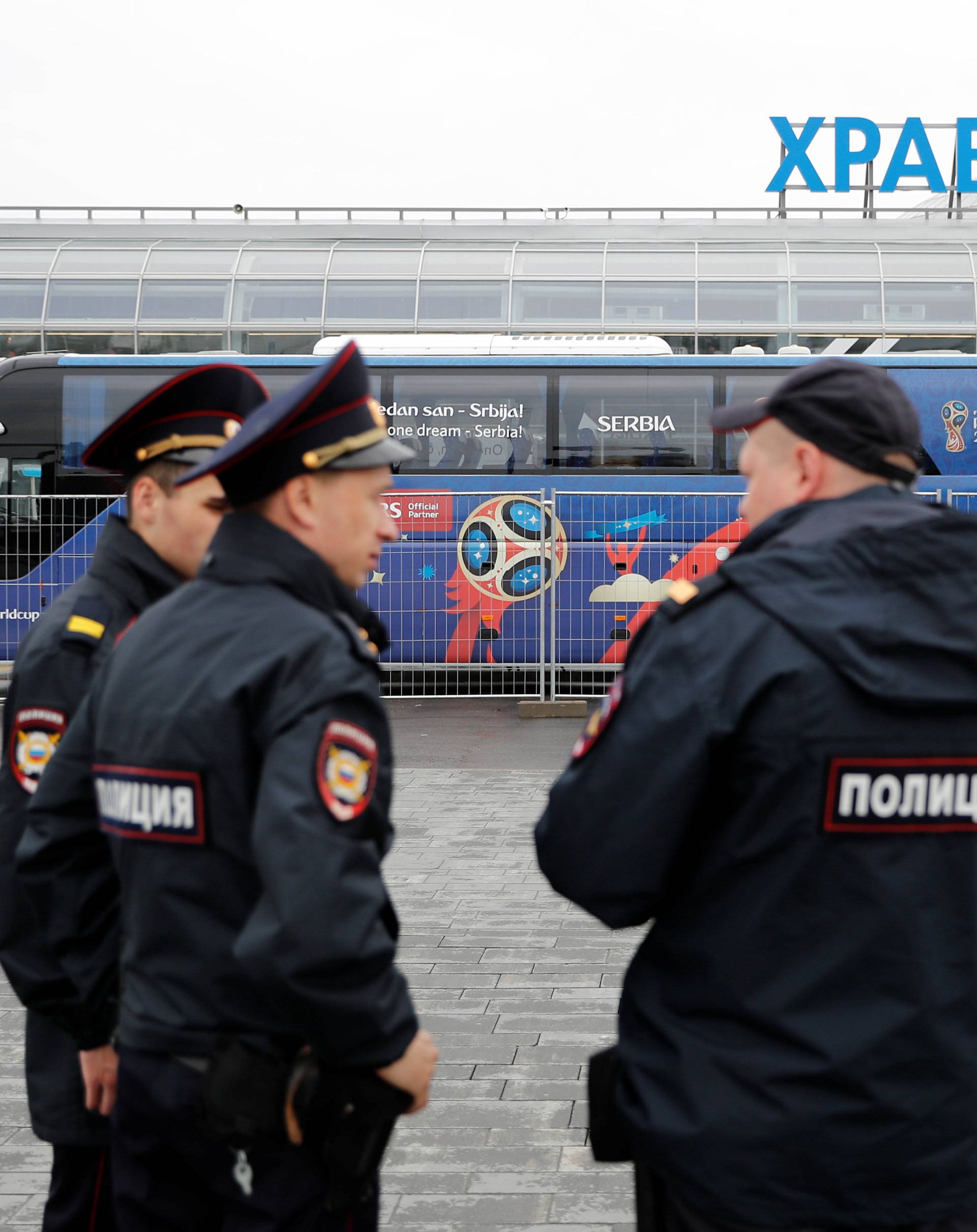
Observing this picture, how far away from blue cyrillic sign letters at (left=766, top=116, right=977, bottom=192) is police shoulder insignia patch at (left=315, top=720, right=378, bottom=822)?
30.8 meters

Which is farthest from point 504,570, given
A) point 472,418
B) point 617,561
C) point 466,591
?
point 472,418

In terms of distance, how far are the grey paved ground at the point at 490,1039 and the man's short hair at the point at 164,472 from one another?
187cm

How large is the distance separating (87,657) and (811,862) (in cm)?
139

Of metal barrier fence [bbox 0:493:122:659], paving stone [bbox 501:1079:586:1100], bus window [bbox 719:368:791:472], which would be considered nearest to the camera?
paving stone [bbox 501:1079:586:1100]

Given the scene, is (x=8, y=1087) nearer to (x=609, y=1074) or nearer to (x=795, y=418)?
(x=609, y=1074)

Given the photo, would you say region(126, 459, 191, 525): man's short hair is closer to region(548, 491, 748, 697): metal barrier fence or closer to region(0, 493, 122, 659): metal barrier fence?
region(548, 491, 748, 697): metal barrier fence

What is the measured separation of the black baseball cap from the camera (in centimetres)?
191

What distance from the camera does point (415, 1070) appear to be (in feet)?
5.94

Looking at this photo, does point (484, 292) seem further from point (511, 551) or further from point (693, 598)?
point (693, 598)

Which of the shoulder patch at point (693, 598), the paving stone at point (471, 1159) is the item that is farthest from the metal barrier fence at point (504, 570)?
the shoulder patch at point (693, 598)

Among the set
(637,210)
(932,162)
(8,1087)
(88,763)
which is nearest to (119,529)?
(88,763)

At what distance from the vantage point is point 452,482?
13805 millimetres

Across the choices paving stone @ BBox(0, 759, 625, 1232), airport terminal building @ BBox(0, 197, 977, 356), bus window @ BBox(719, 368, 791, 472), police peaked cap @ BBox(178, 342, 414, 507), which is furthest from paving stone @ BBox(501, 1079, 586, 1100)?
airport terminal building @ BBox(0, 197, 977, 356)

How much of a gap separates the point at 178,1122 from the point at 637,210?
2903 cm
